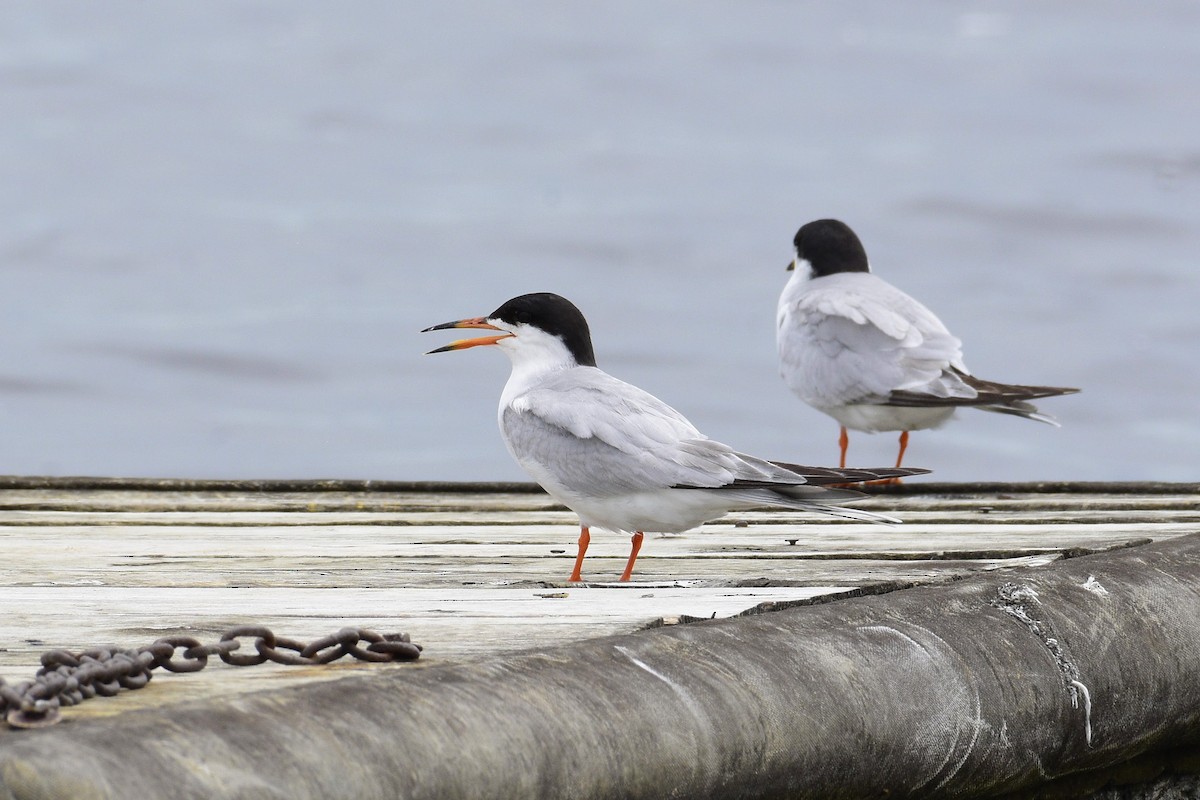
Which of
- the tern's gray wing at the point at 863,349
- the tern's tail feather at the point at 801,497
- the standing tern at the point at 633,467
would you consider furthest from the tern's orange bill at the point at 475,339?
the tern's gray wing at the point at 863,349

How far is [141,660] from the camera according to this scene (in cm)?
190

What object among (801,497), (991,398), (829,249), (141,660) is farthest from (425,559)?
(829,249)

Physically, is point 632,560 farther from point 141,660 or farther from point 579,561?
point 141,660

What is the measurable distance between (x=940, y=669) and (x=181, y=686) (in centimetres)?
113

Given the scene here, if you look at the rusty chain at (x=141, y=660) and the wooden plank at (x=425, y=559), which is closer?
the rusty chain at (x=141, y=660)

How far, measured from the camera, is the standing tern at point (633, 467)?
3389mm

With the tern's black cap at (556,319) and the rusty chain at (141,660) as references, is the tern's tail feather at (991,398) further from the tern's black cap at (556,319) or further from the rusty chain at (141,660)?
the rusty chain at (141,660)

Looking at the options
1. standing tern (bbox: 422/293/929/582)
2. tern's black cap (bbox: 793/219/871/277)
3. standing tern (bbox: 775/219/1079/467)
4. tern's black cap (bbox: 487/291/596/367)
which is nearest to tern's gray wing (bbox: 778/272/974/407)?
standing tern (bbox: 775/219/1079/467)

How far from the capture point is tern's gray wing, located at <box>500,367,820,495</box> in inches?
136

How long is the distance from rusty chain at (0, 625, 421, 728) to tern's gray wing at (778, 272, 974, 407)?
13.4 feet

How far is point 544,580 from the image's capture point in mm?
3230

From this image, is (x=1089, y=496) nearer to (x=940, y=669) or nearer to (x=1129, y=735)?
(x=1129, y=735)

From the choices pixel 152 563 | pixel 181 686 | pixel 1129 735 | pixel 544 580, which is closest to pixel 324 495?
pixel 152 563

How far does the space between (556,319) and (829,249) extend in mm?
3334
